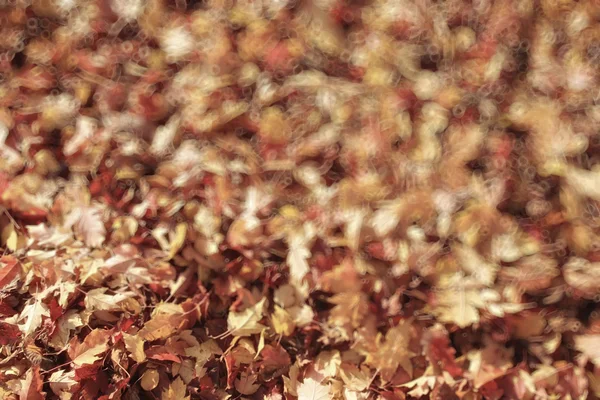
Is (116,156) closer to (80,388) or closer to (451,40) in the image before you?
(80,388)

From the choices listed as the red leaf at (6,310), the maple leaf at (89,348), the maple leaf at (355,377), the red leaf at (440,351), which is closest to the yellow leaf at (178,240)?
the maple leaf at (89,348)

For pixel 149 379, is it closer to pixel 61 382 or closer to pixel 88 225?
pixel 61 382

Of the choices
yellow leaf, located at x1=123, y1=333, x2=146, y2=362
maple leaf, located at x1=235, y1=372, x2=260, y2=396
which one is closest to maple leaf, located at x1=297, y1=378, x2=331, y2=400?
maple leaf, located at x1=235, y1=372, x2=260, y2=396

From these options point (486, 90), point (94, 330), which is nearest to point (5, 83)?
point (94, 330)

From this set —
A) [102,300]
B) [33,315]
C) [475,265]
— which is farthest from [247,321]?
[475,265]

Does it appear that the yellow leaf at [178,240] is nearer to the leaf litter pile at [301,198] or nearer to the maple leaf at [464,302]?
the leaf litter pile at [301,198]

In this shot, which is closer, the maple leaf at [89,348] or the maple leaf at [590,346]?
the maple leaf at [89,348]
